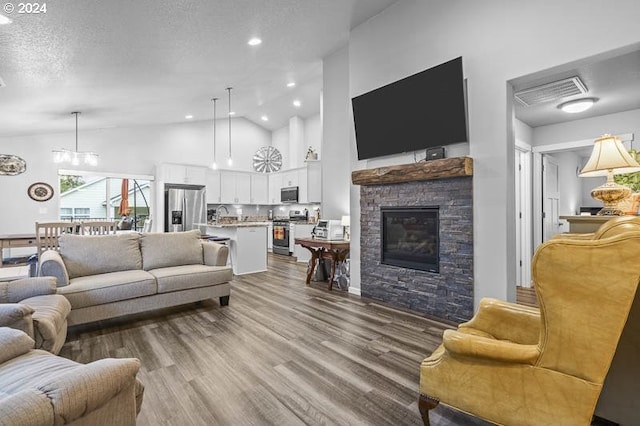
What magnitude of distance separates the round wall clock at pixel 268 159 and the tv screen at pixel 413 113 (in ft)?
15.9

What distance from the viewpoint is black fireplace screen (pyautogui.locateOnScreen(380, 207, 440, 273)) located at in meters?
3.44

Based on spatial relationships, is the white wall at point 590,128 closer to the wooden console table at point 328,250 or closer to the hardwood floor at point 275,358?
the wooden console table at point 328,250

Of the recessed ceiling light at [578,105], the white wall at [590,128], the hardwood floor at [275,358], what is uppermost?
the recessed ceiling light at [578,105]

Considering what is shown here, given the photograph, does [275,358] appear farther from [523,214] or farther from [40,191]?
[40,191]

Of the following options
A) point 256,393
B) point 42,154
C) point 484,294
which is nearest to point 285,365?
point 256,393

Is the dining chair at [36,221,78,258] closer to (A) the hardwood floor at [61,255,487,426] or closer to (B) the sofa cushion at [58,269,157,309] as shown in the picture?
(B) the sofa cushion at [58,269,157,309]

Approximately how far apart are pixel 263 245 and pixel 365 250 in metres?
2.46

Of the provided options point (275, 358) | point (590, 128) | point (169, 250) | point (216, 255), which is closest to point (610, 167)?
point (275, 358)

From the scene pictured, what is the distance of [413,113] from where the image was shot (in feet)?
11.6

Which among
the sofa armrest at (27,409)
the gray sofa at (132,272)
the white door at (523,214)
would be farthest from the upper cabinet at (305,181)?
the sofa armrest at (27,409)

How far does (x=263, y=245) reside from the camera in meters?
5.89

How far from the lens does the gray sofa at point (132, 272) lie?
2848 millimetres

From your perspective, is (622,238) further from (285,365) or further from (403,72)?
(403,72)

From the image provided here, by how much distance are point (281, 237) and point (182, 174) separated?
3.00 m
